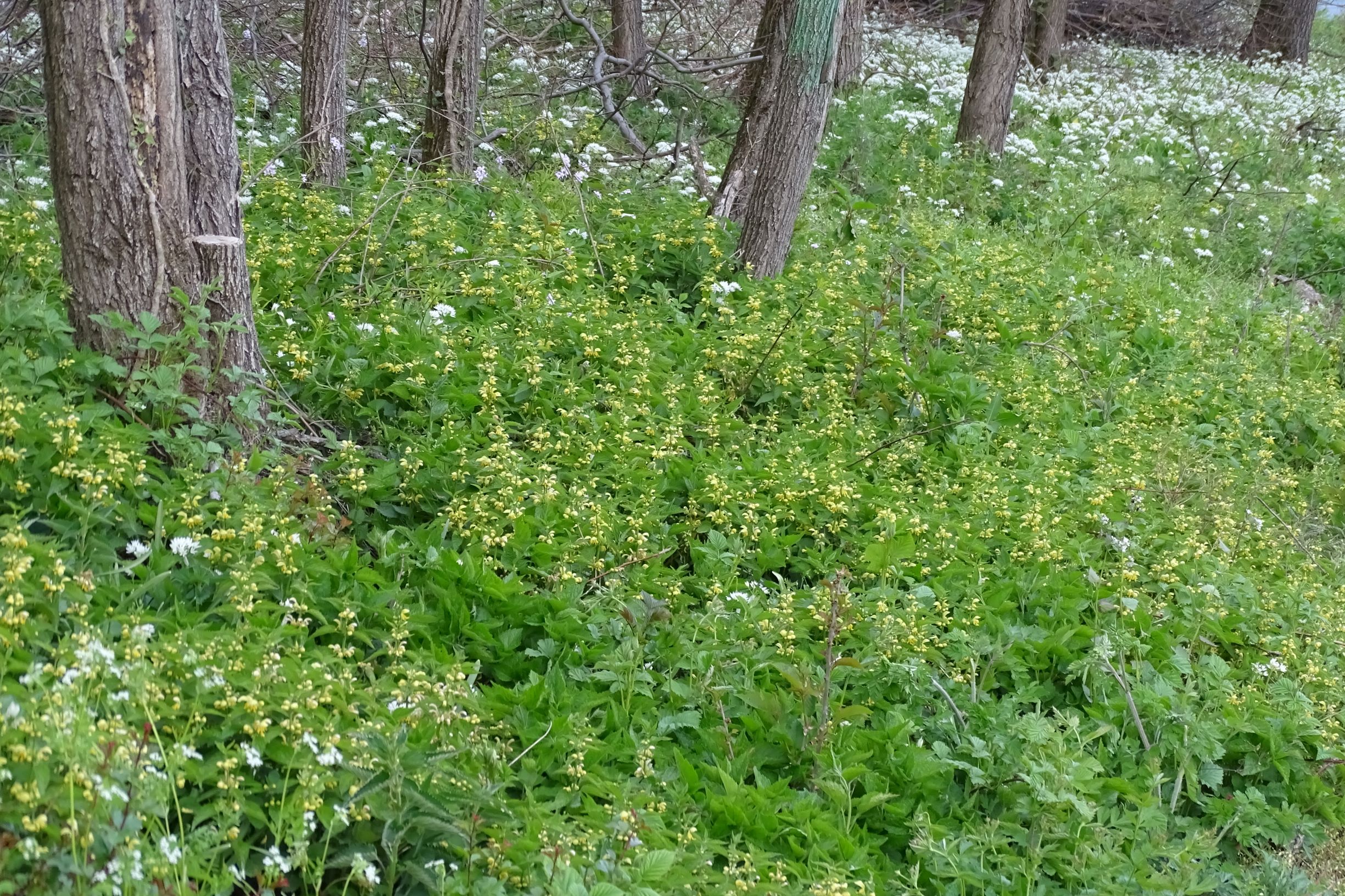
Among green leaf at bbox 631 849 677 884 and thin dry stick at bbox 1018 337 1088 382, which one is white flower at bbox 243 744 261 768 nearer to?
green leaf at bbox 631 849 677 884

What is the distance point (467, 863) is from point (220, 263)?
256 cm

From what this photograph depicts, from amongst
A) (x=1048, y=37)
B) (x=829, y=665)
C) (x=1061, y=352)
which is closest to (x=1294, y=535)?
(x=1061, y=352)

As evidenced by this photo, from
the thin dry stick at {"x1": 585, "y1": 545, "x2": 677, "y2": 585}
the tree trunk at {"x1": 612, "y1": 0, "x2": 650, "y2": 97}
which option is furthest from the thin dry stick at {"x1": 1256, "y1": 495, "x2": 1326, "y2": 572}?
the tree trunk at {"x1": 612, "y1": 0, "x2": 650, "y2": 97}

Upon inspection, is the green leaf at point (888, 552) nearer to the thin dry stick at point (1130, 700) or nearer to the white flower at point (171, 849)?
the thin dry stick at point (1130, 700)

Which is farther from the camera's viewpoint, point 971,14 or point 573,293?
point 971,14

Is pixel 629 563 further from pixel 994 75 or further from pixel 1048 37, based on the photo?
pixel 1048 37

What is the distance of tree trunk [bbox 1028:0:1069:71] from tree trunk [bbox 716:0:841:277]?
28.2 feet

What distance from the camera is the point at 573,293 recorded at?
564cm

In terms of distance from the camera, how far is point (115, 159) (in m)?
3.59

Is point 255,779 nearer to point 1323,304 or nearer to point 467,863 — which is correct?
point 467,863

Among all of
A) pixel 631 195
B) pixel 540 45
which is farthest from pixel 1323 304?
pixel 540 45

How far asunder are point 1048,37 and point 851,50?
159 inches

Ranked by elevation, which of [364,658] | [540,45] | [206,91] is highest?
[540,45]

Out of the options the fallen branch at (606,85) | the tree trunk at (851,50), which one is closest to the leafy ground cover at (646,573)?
the fallen branch at (606,85)
